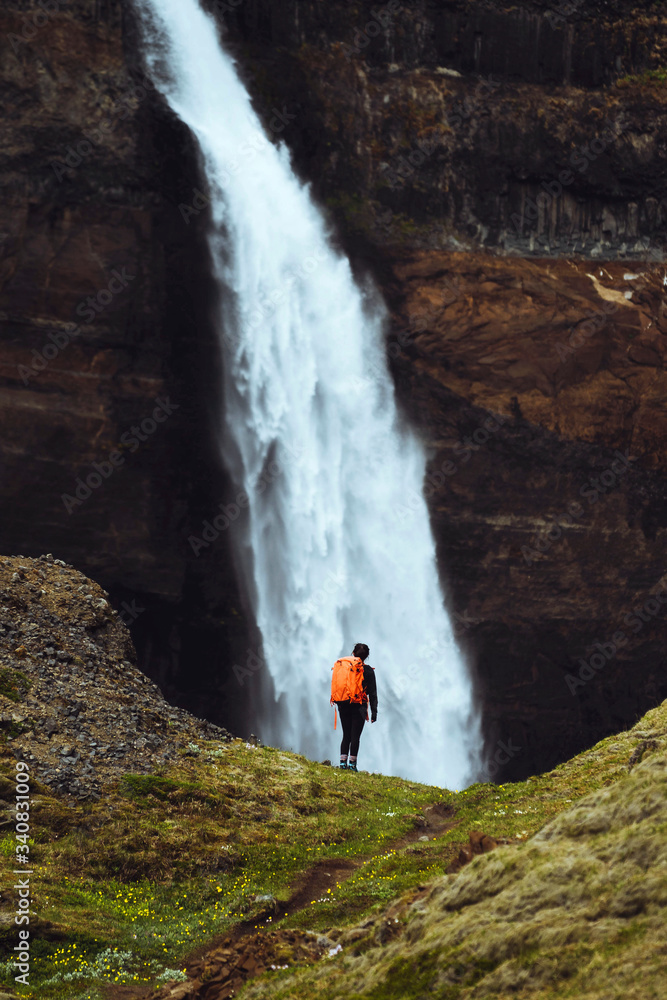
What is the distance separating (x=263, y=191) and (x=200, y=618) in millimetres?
16417

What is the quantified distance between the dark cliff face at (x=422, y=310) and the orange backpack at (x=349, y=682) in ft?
56.5

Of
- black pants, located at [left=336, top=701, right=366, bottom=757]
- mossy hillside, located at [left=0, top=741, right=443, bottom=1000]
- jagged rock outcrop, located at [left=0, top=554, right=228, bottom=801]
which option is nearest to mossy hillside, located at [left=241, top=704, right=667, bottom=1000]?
mossy hillside, located at [left=0, top=741, right=443, bottom=1000]

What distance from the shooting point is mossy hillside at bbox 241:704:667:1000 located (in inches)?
222

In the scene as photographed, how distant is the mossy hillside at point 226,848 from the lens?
32.6ft

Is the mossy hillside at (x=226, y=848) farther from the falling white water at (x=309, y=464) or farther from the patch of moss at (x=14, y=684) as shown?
the falling white water at (x=309, y=464)

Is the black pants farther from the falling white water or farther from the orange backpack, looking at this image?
the falling white water

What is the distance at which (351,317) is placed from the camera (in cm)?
3806

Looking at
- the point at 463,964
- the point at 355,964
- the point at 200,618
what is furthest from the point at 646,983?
the point at 200,618

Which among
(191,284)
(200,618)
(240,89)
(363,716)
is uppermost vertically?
(240,89)

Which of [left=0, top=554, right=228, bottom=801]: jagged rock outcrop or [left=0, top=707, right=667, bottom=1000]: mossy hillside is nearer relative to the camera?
[left=0, top=707, right=667, bottom=1000]: mossy hillside

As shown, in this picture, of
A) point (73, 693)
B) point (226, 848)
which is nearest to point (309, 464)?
point (73, 693)

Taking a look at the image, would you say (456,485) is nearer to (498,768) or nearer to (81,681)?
(498,768)

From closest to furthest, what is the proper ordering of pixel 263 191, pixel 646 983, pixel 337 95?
pixel 646 983
pixel 263 191
pixel 337 95

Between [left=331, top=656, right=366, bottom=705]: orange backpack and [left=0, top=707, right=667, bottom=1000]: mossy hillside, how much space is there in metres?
1.54
